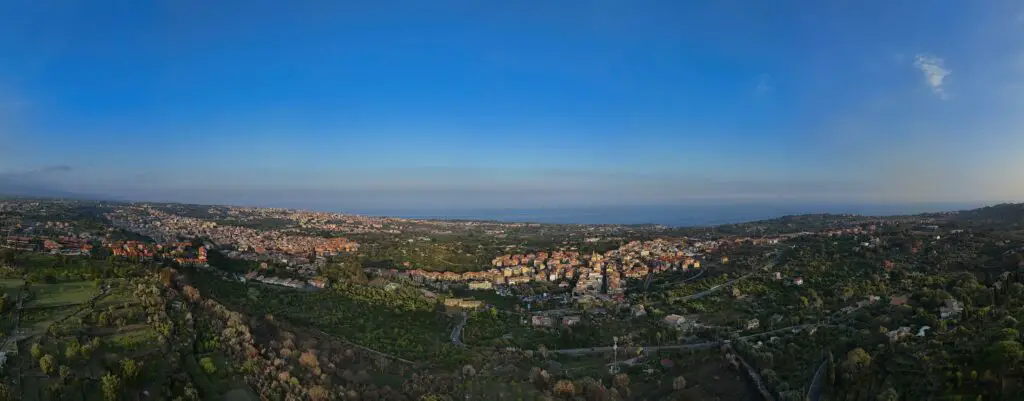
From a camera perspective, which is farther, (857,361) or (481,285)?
(481,285)

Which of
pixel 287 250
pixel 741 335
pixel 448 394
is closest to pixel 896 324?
pixel 741 335

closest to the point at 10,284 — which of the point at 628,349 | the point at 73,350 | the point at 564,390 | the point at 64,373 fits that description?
the point at 73,350

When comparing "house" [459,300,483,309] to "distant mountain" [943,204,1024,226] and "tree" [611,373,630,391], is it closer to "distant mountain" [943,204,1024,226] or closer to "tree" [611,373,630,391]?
"tree" [611,373,630,391]

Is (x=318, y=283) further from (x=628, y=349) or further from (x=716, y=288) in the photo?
(x=716, y=288)

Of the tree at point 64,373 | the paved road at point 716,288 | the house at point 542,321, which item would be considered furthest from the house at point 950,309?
the tree at point 64,373

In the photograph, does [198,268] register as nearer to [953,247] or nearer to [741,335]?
[741,335]

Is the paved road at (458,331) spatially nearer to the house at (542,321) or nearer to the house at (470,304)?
the house at (470,304)
